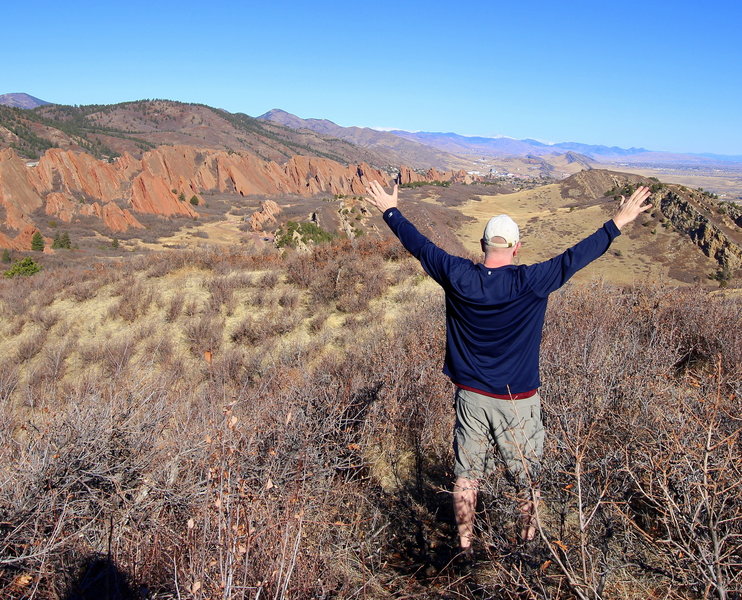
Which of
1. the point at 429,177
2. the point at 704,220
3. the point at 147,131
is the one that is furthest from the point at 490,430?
the point at 147,131

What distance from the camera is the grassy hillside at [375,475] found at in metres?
1.66

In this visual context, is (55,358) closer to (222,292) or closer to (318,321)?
(222,292)

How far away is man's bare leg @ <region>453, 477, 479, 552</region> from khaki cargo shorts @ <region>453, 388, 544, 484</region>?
0.04 metres

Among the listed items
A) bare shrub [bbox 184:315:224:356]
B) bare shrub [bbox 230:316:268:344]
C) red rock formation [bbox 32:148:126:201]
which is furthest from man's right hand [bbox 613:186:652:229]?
red rock formation [bbox 32:148:126:201]

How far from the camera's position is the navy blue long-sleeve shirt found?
2.08m

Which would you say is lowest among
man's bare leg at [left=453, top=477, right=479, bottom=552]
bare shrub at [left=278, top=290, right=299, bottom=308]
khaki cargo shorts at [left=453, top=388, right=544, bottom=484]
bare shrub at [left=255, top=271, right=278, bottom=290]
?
bare shrub at [left=278, top=290, right=299, bottom=308]

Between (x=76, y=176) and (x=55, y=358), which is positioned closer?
(x=55, y=358)

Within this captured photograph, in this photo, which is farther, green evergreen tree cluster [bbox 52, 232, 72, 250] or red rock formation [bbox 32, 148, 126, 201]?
red rock formation [bbox 32, 148, 126, 201]

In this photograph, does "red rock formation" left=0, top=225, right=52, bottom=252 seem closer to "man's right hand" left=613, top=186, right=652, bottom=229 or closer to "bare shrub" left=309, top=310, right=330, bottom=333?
"bare shrub" left=309, top=310, right=330, bottom=333

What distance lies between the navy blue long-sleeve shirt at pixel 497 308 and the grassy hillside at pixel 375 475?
1.14 feet

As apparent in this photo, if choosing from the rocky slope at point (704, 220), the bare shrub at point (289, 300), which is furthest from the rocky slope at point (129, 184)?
the rocky slope at point (704, 220)

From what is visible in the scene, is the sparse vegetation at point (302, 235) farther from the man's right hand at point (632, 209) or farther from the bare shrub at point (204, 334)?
the man's right hand at point (632, 209)

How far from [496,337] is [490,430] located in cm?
49

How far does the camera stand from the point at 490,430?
2309 millimetres
